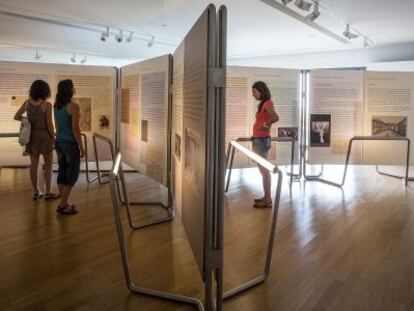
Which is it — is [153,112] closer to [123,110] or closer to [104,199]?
[123,110]

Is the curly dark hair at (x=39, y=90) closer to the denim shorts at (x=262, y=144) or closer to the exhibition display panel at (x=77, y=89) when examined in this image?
the exhibition display panel at (x=77, y=89)

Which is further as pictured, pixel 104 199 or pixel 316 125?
pixel 316 125

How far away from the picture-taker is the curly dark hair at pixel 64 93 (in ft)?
13.4

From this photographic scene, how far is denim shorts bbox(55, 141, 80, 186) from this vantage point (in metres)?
4.16

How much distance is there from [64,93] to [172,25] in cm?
419

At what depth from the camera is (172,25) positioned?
7.81 metres

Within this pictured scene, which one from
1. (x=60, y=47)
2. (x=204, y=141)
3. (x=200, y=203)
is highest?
(x=60, y=47)

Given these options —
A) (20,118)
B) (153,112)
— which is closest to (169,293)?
(153,112)

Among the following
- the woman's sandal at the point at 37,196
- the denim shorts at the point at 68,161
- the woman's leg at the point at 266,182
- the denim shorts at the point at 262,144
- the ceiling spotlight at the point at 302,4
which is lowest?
the woman's sandal at the point at 37,196

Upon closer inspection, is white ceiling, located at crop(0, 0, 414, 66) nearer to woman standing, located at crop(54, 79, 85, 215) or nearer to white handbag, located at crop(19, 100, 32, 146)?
white handbag, located at crop(19, 100, 32, 146)

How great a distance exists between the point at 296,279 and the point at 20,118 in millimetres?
3667

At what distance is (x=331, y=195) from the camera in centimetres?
549

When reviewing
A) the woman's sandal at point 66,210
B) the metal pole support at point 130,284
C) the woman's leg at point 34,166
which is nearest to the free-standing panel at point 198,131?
the metal pole support at point 130,284

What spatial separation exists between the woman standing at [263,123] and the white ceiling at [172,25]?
210 cm
